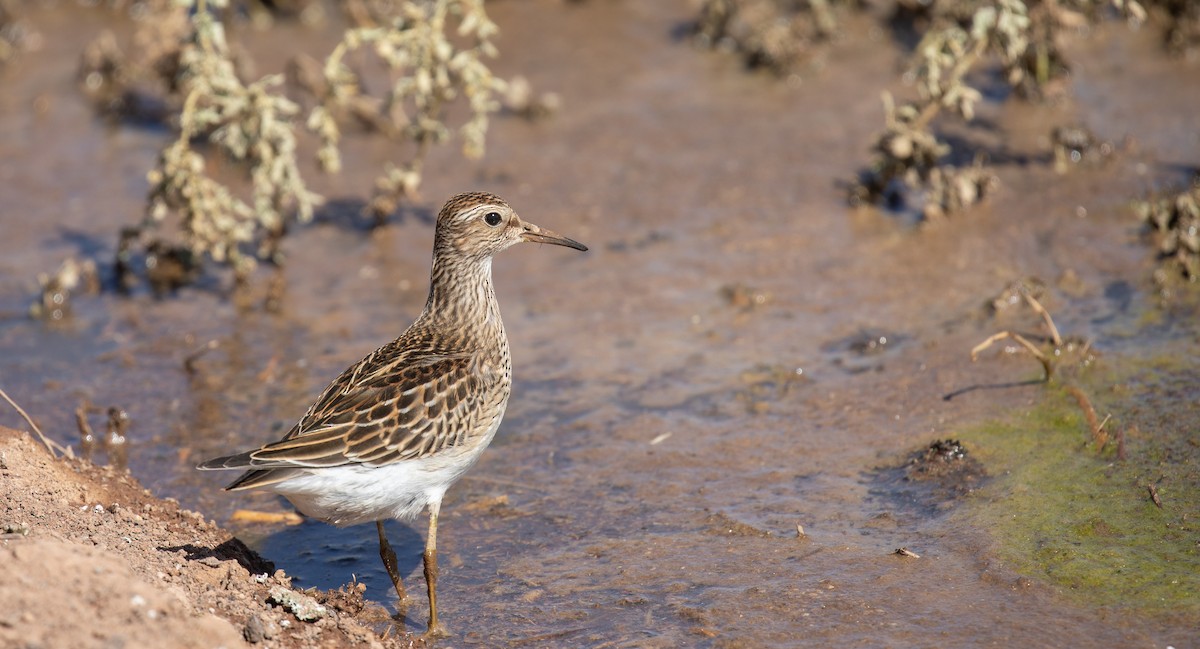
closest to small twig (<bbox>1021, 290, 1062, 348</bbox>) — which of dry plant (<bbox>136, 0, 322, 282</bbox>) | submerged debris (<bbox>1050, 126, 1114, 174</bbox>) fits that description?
submerged debris (<bbox>1050, 126, 1114, 174</bbox>)

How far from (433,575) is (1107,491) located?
3596 millimetres

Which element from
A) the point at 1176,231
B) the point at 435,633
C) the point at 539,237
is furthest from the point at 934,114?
the point at 435,633

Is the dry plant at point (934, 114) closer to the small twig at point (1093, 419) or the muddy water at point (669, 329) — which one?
the muddy water at point (669, 329)

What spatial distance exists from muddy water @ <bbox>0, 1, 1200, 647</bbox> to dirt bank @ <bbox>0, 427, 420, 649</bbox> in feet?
2.16

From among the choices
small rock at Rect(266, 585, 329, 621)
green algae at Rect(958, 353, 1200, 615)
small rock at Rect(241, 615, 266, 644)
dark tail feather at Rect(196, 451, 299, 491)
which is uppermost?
dark tail feather at Rect(196, 451, 299, 491)

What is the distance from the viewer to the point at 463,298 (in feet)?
24.2

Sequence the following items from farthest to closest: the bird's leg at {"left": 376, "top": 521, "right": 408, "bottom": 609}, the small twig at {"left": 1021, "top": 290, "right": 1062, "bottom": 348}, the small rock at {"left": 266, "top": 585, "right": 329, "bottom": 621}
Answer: the small twig at {"left": 1021, "top": 290, "right": 1062, "bottom": 348}
the bird's leg at {"left": 376, "top": 521, "right": 408, "bottom": 609}
the small rock at {"left": 266, "top": 585, "right": 329, "bottom": 621}

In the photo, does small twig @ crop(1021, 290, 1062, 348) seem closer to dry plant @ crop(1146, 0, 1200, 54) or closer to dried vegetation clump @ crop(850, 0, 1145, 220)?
dried vegetation clump @ crop(850, 0, 1145, 220)

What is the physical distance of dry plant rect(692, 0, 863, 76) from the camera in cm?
1247

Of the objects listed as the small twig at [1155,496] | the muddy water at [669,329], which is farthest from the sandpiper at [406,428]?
the small twig at [1155,496]

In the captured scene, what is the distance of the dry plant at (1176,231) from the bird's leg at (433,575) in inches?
214

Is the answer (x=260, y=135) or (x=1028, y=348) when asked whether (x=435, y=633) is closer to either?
(x=1028, y=348)

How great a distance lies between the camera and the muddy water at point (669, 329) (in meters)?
6.42

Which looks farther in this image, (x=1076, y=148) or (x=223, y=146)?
(x=1076, y=148)
